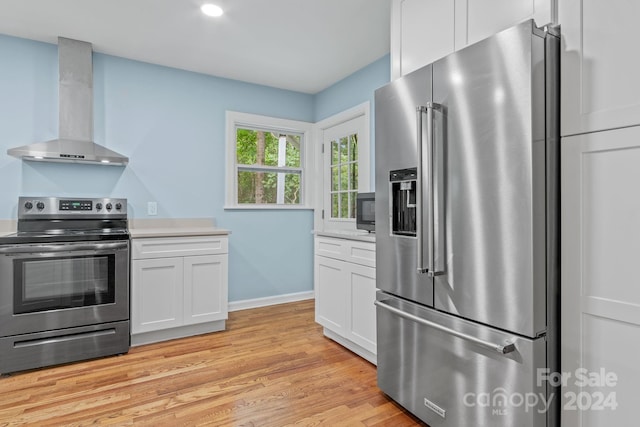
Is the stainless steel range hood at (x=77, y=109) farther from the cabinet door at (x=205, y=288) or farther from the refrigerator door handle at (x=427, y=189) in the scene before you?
the refrigerator door handle at (x=427, y=189)

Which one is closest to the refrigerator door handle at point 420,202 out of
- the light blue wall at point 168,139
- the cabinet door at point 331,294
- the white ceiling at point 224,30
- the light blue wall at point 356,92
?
the cabinet door at point 331,294

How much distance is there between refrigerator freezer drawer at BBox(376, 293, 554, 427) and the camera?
1.37 metres

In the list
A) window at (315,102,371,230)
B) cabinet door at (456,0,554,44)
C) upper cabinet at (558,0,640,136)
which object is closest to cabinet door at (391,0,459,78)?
cabinet door at (456,0,554,44)

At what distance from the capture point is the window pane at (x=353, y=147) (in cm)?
376

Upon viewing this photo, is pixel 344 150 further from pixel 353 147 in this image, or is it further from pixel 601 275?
pixel 601 275

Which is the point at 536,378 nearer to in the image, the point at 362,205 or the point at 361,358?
the point at 361,358

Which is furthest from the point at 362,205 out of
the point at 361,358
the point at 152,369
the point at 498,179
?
the point at 152,369

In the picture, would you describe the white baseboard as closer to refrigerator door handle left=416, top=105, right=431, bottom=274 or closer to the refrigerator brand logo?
the refrigerator brand logo

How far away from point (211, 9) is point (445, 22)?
169 cm

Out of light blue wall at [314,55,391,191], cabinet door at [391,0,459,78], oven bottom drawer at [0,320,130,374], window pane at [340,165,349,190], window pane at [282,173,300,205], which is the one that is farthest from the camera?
window pane at [282,173,300,205]

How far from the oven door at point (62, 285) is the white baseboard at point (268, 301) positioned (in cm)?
132

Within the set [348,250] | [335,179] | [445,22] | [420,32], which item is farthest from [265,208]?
[445,22]

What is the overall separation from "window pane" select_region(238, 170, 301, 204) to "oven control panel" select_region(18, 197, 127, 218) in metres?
1.26

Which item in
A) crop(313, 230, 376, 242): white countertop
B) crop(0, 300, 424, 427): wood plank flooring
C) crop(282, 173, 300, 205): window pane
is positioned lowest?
crop(0, 300, 424, 427): wood plank flooring
